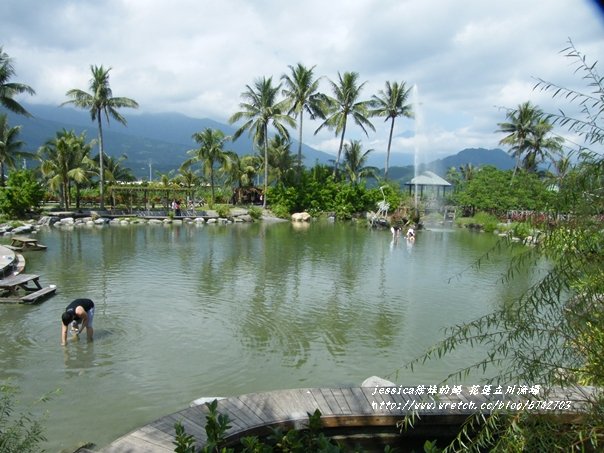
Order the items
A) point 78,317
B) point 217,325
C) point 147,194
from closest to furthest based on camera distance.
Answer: point 78,317 < point 217,325 < point 147,194

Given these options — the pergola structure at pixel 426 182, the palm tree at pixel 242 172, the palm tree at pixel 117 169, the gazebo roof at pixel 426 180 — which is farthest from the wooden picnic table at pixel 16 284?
the gazebo roof at pixel 426 180

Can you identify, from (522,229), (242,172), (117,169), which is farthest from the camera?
(242,172)

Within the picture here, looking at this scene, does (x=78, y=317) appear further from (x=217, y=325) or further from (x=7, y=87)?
(x=7, y=87)

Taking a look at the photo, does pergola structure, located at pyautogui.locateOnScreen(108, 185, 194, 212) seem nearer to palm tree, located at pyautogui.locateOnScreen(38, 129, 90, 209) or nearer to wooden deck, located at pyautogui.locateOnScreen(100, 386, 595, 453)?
palm tree, located at pyautogui.locateOnScreen(38, 129, 90, 209)

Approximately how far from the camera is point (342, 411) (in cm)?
449

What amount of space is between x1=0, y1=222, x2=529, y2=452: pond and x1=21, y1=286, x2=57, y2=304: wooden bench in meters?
0.23

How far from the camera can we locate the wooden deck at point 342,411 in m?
4.20

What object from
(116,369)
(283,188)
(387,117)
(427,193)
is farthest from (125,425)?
(427,193)

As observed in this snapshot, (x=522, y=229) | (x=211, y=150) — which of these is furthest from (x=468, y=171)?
(x=522, y=229)

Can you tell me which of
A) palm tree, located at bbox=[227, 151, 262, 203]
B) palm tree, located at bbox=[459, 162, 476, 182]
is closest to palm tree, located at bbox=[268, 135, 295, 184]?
palm tree, located at bbox=[227, 151, 262, 203]

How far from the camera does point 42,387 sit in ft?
21.0

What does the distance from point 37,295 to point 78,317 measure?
12.0 feet

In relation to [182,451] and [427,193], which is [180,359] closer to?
[182,451]

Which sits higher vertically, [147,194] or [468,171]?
[468,171]
